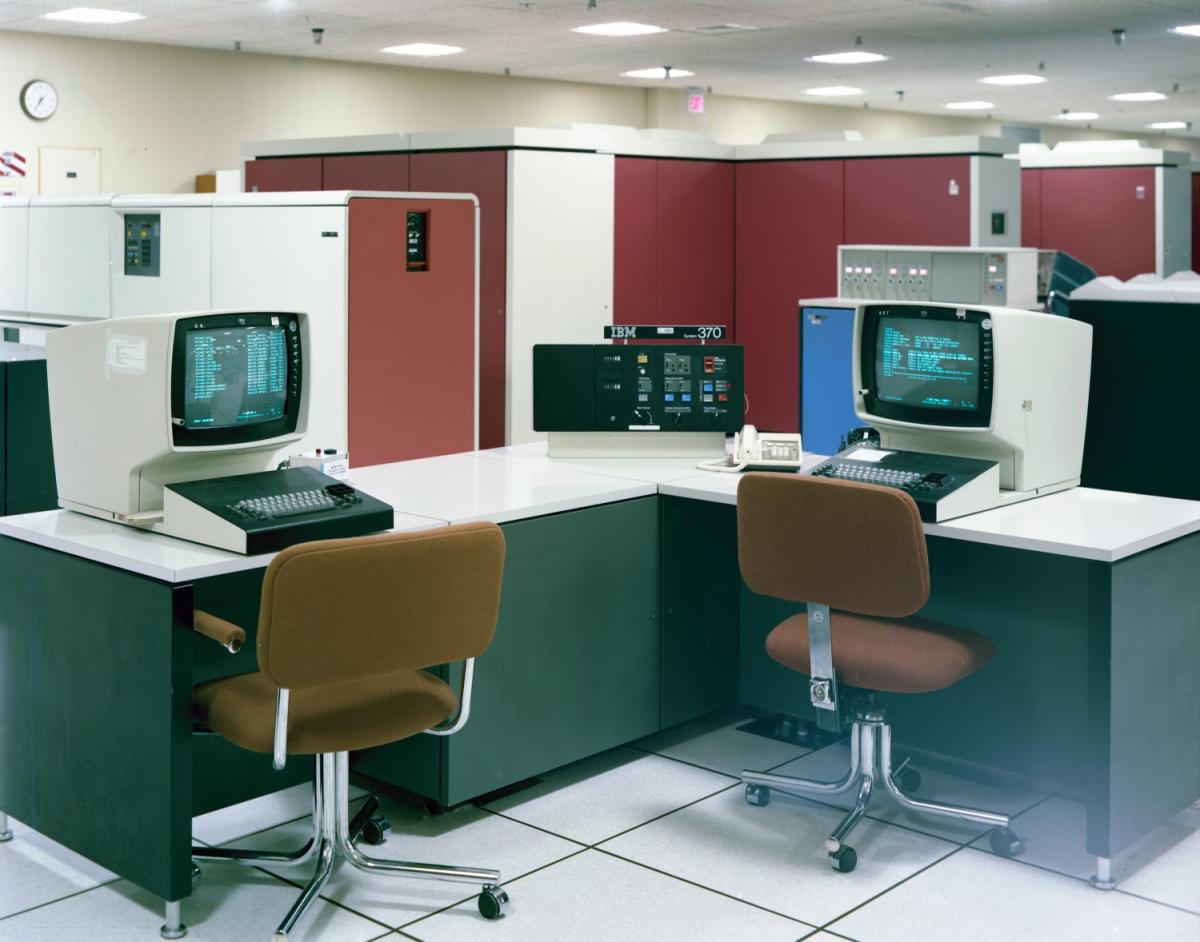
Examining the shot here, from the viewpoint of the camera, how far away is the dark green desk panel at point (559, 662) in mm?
Result: 3188

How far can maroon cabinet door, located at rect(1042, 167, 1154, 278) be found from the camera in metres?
10.3

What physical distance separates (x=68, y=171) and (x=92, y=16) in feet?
4.73

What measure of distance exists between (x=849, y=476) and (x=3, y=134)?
378 inches

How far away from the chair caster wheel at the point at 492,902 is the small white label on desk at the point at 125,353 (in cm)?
125

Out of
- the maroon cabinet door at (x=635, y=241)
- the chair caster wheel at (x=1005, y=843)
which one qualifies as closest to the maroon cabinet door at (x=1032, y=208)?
the maroon cabinet door at (x=635, y=241)

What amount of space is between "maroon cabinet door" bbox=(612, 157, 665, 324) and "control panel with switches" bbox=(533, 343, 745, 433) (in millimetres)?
2843

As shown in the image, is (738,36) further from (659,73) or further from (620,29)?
(659,73)

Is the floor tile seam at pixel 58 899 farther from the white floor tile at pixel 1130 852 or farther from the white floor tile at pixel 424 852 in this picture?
the white floor tile at pixel 1130 852

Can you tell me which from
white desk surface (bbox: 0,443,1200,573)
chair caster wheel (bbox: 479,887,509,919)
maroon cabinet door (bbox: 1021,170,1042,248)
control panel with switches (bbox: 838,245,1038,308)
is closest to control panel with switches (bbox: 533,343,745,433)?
white desk surface (bbox: 0,443,1200,573)

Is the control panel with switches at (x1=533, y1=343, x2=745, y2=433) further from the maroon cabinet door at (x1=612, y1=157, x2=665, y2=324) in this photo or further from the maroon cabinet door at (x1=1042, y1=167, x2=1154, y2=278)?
the maroon cabinet door at (x1=1042, y1=167, x2=1154, y2=278)

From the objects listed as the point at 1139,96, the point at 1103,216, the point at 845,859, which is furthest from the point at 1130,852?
the point at 1139,96

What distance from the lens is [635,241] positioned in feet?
22.3

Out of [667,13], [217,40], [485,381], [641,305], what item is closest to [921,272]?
[641,305]

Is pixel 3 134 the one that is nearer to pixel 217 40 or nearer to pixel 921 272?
pixel 217 40
